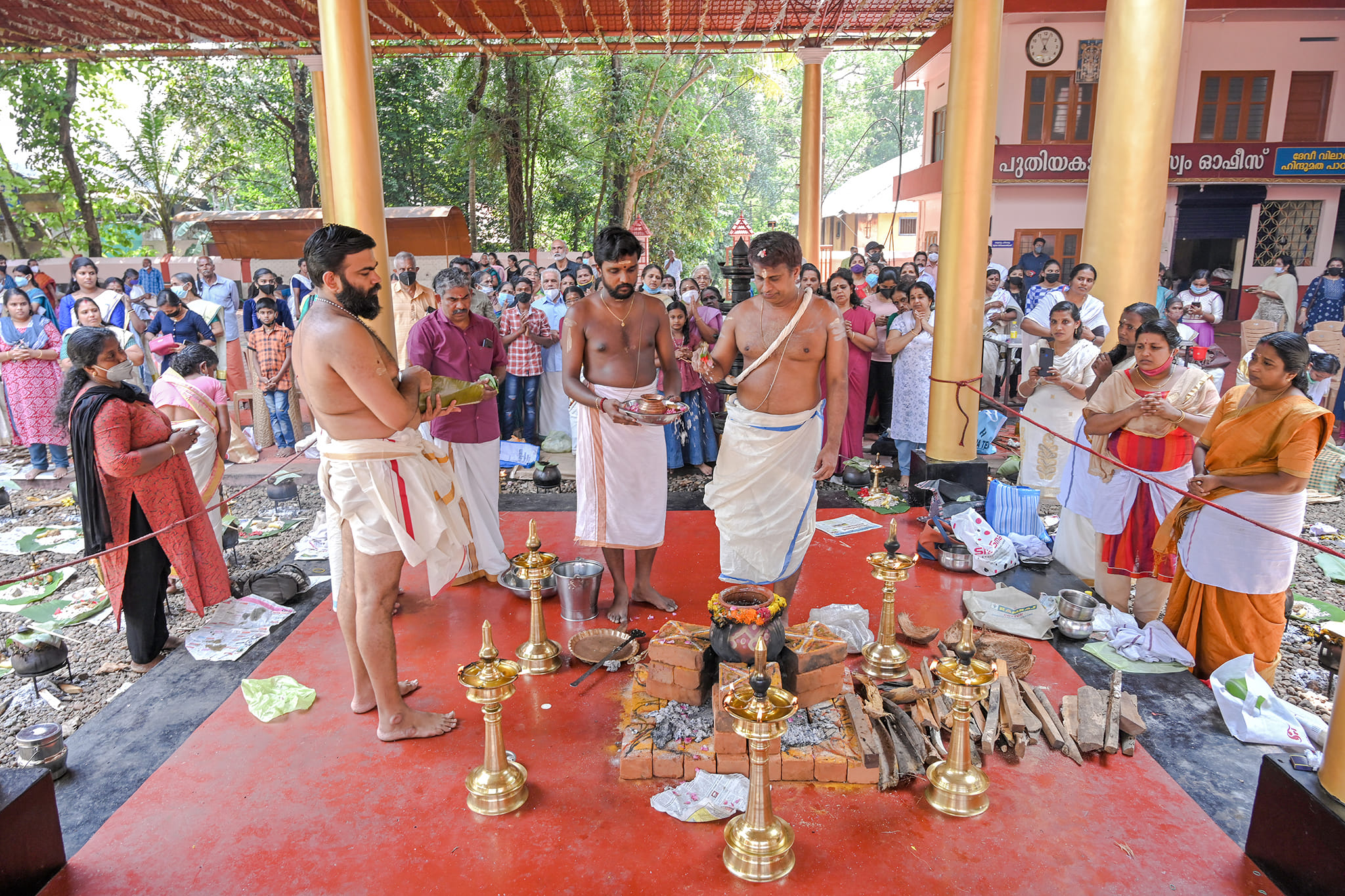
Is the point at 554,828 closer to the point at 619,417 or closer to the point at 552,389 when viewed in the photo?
the point at 619,417

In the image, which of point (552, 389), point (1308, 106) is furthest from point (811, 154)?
point (1308, 106)

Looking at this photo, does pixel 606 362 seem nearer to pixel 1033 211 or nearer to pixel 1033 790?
pixel 1033 790

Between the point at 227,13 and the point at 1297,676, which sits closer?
the point at 1297,676

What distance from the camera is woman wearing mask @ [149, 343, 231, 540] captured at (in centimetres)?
531

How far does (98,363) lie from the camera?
14.7ft

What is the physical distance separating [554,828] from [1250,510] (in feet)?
11.6

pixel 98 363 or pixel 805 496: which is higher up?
pixel 98 363

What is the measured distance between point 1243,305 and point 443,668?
19.8 metres

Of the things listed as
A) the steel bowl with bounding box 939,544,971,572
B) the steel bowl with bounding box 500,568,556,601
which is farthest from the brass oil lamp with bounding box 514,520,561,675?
the steel bowl with bounding box 939,544,971,572

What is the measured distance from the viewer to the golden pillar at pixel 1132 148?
6250 millimetres

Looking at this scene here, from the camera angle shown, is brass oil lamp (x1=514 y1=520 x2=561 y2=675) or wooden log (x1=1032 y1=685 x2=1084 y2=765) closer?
wooden log (x1=1032 y1=685 x2=1084 y2=765)

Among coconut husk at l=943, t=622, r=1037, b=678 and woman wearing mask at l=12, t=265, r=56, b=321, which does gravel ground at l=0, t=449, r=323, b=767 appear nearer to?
woman wearing mask at l=12, t=265, r=56, b=321

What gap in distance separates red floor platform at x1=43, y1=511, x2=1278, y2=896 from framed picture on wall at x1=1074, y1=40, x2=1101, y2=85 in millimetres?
17201

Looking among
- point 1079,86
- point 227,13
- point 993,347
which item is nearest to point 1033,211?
point 1079,86
